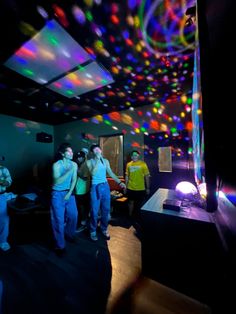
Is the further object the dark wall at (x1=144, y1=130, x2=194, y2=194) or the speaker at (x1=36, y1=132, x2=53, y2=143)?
the speaker at (x1=36, y1=132, x2=53, y2=143)

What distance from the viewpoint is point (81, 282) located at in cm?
138

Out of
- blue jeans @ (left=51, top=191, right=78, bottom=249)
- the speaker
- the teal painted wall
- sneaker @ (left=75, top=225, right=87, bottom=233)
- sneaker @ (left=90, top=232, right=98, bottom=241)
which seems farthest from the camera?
the speaker

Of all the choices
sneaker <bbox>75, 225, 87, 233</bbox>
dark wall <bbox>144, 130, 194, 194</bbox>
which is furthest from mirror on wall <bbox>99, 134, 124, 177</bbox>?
sneaker <bbox>75, 225, 87, 233</bbox>

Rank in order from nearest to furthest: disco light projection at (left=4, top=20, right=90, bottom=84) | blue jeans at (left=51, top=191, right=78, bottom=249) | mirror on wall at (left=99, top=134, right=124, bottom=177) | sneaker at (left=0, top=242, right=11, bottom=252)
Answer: disco light projection at (left=4, top=20, right=90, bottom=84) < blue jeans at (left=51, top=191, right=78, bottom=249) < sneaker at (left=0, top=242, right=11, bottom=252) < mirror on wall at (left=99, top=134, right=124, bottom=177)

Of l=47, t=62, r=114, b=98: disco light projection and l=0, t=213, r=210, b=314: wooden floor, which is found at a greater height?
l=47, t=62, r=114, b=98: disco light projection

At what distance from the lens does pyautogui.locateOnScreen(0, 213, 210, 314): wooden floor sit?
1130 mm

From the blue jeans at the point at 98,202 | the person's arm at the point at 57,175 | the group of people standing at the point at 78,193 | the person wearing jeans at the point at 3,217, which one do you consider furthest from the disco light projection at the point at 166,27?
the person wearing jeans at the point at 3,217

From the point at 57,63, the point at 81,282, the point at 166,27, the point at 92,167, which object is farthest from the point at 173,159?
the point at 57,63

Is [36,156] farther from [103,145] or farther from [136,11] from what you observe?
[136,11]

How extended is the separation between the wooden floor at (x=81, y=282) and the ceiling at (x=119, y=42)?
2126 mm

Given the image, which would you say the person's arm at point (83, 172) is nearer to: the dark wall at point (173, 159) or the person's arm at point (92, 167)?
the person's arm at point (92, 167)

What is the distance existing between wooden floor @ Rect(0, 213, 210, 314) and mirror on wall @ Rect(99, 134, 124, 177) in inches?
76.8

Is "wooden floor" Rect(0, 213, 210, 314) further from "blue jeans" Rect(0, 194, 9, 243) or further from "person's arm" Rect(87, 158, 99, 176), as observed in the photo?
"person's arm" Rect(87, 158, 99, 176)

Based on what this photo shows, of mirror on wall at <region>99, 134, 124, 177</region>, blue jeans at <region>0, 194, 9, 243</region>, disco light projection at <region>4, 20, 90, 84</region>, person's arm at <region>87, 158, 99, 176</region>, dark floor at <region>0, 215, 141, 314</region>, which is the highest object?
disco light projection at <region>4, 20, 90, 84</region>
